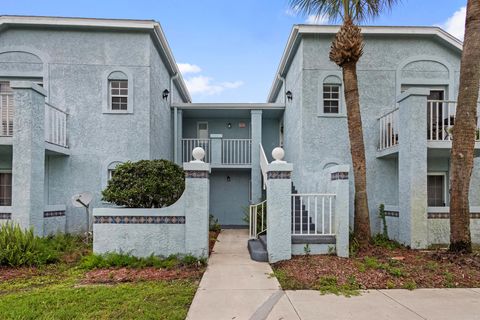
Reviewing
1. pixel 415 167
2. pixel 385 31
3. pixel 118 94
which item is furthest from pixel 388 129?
pixel 118 94

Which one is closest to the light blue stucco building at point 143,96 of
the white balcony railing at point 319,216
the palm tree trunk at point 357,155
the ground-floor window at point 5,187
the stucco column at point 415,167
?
the ground-floor window at point 5,187

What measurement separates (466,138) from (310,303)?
5215 mm

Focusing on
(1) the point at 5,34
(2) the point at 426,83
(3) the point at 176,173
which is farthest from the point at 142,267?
(2) the point at 426,83

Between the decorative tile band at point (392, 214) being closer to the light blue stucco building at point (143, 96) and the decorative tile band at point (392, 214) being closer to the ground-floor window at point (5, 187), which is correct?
the light blue stucco building at point (143, 96)

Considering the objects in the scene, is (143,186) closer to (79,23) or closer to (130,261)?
(130,261)

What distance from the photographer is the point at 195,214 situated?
21.7ft

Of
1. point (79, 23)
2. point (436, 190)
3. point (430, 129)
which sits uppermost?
point (79, 23)

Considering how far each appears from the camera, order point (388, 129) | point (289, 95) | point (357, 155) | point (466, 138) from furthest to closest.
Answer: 1. point (289, 95)
2. point (388, 129)
3. point (357, 155)
4. point (466, 138)

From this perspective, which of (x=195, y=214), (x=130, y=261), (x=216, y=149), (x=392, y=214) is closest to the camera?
(x=130, y=261)

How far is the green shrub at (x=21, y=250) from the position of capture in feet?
20.7

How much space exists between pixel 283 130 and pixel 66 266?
975 centimetres

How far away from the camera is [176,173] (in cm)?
777

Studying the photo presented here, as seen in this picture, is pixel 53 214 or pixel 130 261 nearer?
pixel 130 261

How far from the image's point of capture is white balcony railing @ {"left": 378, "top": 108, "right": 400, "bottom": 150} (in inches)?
360
